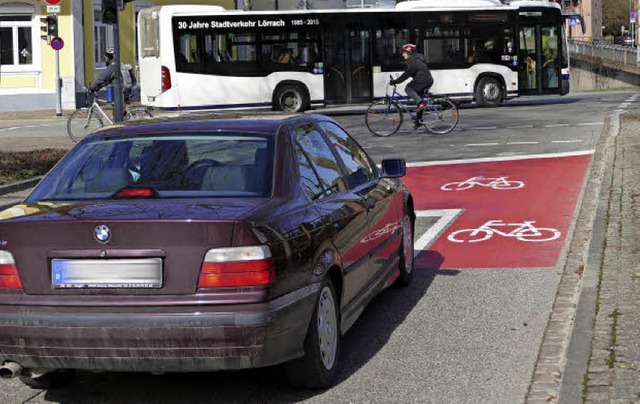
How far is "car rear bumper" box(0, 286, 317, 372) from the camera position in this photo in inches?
201

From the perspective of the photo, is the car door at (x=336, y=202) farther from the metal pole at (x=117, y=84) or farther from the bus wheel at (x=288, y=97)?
the bus wheel at (x=288, y=97)

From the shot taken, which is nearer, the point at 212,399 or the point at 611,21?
the point at 212,399

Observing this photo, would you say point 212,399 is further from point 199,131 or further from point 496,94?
point 496,94

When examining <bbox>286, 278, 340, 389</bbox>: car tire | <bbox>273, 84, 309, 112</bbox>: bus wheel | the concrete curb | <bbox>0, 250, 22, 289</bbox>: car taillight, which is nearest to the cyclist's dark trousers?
<bbox>273, 84, 309, 112</bbox>: bus wheel

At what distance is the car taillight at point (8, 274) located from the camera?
209 inches

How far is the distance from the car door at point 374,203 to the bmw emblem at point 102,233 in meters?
1.95

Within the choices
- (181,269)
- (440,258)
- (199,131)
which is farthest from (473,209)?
(181,269)

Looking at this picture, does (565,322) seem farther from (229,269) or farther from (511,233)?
(511,233)

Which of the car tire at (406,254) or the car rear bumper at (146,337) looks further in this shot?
the car tire at (406,254)

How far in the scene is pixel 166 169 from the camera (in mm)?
5992

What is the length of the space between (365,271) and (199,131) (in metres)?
1.38

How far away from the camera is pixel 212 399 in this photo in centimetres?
575

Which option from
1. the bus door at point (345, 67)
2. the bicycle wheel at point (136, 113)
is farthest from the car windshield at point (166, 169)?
the bus door at point (345, 67)

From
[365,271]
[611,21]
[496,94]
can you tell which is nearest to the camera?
[365,271]
